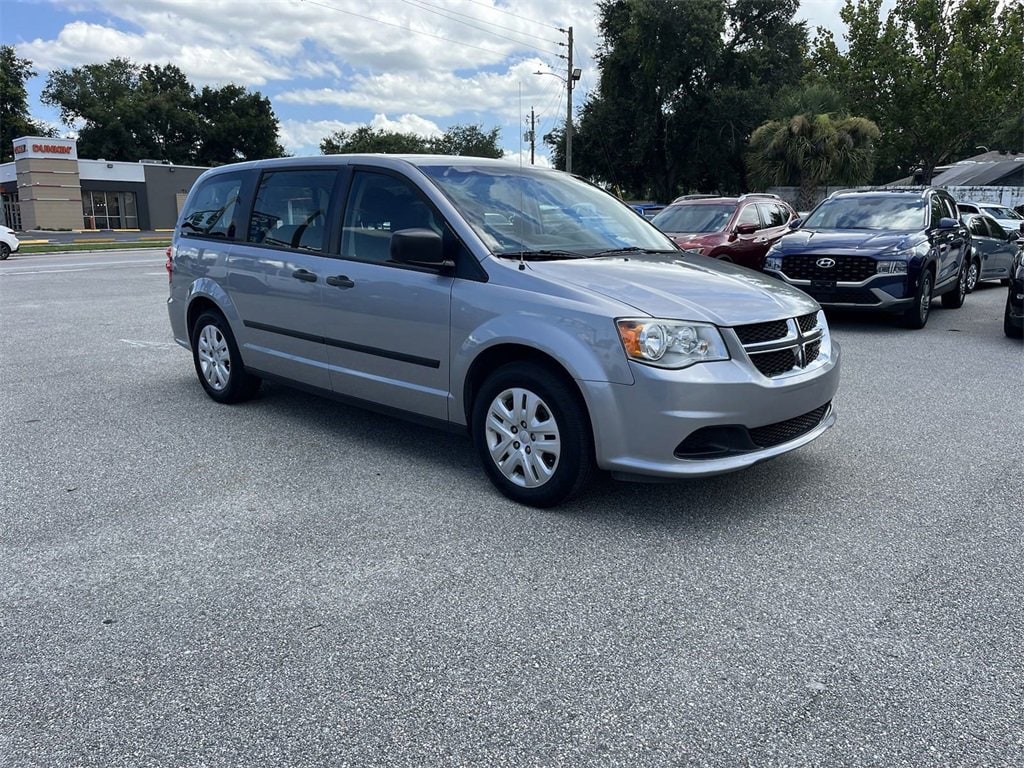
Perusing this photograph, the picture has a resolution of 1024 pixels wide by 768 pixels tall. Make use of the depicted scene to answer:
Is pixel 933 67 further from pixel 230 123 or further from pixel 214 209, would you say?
pixel 230 123

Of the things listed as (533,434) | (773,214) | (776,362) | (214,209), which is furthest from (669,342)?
(773,214)

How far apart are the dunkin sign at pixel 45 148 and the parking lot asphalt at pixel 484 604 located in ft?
164

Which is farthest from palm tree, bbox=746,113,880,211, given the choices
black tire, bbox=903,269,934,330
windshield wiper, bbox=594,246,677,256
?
windshield wiper, bbox=594,246,677,256

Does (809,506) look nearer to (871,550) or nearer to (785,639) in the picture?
(871,550)

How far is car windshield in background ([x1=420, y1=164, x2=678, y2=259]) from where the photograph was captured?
4.69 m

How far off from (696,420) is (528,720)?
1.74 m

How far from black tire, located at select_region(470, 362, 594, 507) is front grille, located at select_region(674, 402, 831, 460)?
0.47 meters

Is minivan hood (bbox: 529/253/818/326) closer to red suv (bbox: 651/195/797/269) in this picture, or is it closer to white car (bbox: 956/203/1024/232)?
red suv (bbox: 651/195/797/269)

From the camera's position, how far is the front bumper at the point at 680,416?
12.6ft

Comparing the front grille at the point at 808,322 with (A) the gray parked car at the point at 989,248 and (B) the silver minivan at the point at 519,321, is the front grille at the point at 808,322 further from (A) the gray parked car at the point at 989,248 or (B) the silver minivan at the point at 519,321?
(A) the gray parked car at the point at 989,248

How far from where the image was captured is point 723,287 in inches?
174

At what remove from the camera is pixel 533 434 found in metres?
4.21

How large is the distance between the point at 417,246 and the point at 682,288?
1.37 m

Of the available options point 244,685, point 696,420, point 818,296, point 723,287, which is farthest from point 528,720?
point 818,296
